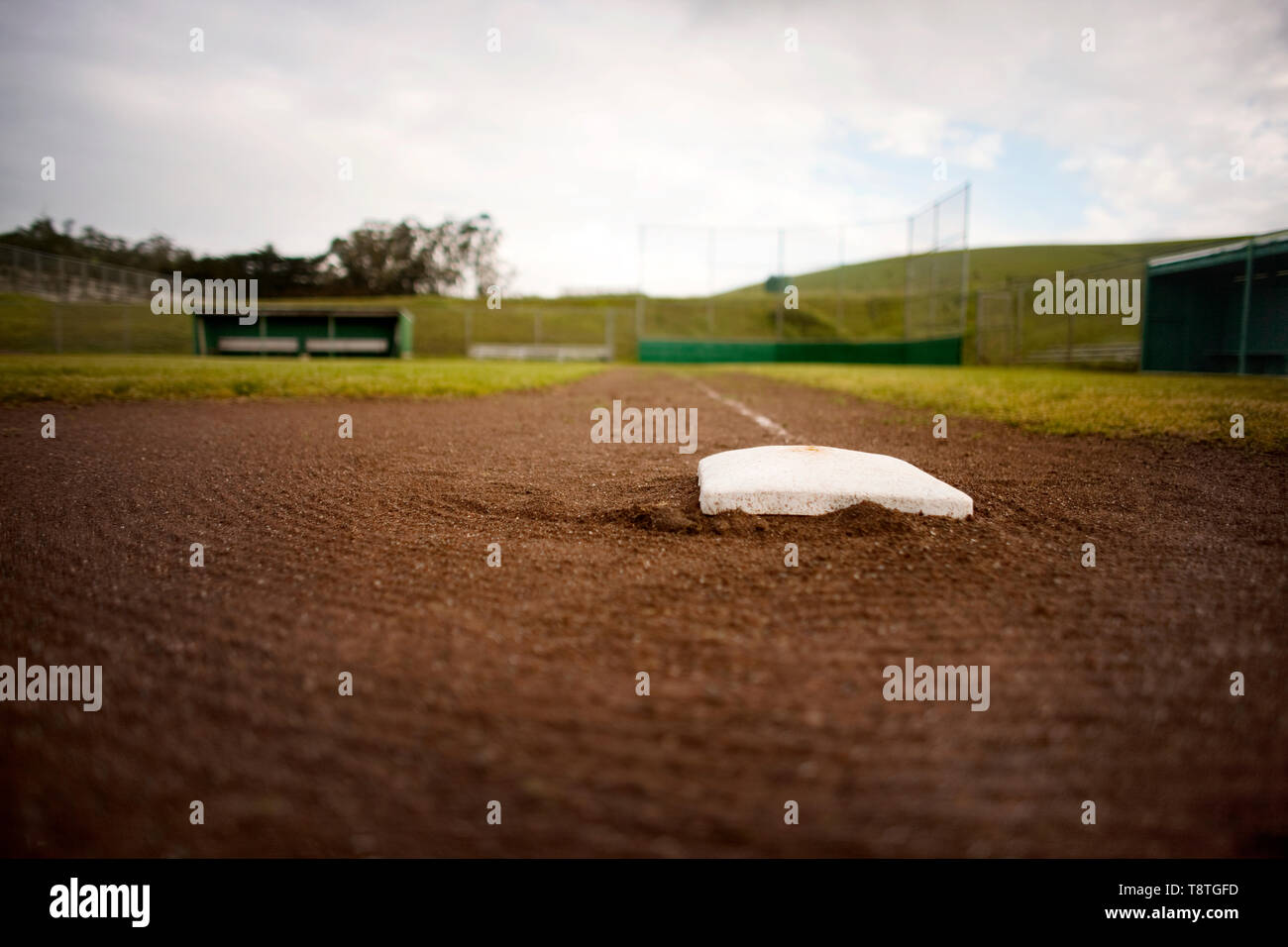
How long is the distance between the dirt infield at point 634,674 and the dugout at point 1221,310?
40.0 feet

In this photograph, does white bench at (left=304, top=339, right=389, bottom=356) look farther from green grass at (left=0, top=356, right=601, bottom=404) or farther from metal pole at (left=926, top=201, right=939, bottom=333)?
metal pole at (left=926, top=201, right=939, bottom=333)

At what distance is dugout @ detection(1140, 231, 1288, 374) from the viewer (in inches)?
463

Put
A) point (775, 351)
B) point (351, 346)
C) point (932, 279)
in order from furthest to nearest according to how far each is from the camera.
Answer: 1. point (775, 351)
2. point (351, 346)
3. point (932, 279)

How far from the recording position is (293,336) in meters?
24.2

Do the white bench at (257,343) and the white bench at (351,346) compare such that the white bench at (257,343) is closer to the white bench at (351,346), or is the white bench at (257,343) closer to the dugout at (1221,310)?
the white bench at (351,346)

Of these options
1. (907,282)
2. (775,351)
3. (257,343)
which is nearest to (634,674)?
(907,282)

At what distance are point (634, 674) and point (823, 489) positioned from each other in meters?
1.51

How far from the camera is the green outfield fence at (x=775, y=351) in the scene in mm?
25844

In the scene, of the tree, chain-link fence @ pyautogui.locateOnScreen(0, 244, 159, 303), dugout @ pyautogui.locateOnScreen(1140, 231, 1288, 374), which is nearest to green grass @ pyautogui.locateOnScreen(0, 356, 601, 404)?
dugout @ pyautogui.locateOnScreen(1140, 231, 1288, 374)

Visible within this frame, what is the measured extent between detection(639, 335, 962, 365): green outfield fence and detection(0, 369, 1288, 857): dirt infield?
23.9 metres

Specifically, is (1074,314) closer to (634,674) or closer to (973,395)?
(973,395)

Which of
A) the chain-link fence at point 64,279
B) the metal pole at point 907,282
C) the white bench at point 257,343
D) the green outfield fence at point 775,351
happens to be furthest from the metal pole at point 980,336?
the chain-link fence at point 64,279
